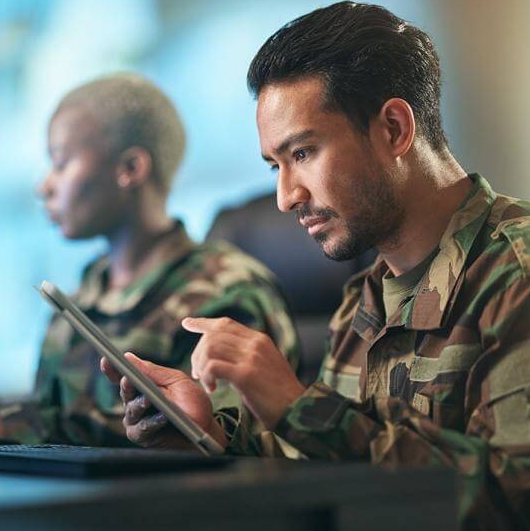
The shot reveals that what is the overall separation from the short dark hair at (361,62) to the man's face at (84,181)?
100 centimetres

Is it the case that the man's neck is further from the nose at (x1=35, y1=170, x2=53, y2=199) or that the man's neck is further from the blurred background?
the blurred background

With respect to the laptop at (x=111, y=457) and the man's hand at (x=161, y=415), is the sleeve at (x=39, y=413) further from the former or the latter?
the laptop at (x=111, y=457)

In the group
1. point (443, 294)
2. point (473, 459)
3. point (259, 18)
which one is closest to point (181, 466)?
point (473, 459)

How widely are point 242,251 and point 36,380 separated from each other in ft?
1.63

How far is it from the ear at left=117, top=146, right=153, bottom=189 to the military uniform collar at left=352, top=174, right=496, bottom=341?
1.09 metres

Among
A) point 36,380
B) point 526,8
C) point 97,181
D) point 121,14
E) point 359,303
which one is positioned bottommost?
point 36,380

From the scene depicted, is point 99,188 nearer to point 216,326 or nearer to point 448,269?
point 448,269

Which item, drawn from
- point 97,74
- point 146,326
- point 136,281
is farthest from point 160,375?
point 97,74

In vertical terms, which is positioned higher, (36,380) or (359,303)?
(359,303)

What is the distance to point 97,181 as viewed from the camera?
222 centimetres

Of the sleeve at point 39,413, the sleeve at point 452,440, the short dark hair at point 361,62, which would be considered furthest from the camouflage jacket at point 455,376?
the sleeve at point 39,413

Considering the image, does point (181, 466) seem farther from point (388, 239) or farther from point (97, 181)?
point (97, 181)

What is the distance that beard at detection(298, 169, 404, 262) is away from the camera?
46.7 inches

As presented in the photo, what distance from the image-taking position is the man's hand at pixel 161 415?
3.64ft
